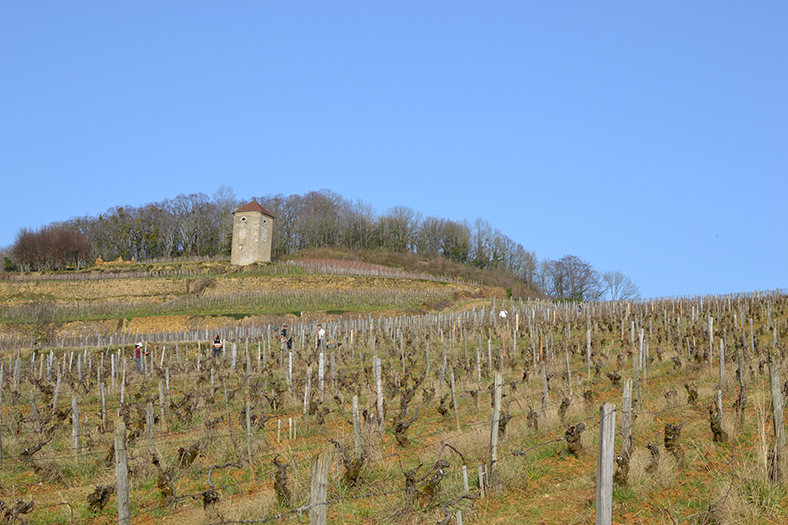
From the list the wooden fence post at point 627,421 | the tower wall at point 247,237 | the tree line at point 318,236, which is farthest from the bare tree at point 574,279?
the wooden fence post at point 627,421

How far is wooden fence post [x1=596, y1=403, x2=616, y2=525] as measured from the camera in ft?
14.0

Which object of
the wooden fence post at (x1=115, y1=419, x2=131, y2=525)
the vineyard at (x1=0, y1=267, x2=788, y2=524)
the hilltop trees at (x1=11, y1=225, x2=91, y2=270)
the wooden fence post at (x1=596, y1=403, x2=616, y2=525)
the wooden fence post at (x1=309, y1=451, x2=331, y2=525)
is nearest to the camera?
the wooden fence post at (x1=309, y1=451, x2=331, y2=525)

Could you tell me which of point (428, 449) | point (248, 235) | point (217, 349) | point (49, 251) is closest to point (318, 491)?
point (428, 449)

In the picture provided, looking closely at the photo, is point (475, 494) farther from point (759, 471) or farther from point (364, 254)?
point (364, 254)

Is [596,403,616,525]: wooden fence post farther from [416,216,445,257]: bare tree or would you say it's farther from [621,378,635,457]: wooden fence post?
[416,216,445,257]: bare tree

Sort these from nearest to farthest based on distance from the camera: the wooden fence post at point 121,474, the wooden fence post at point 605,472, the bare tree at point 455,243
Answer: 1. the wooden fence post at point 605,472
2. the wooden fence post at point 121,474
3. the bare tree at point 455,243

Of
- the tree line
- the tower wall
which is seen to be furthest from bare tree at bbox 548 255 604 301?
the tower wall

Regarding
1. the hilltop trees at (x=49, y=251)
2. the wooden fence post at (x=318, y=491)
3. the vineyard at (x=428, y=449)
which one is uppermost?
the hilltop trees at (x=49, y=251)

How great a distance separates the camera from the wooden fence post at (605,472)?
4266mm

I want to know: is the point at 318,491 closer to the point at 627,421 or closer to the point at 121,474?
the point at 121,474

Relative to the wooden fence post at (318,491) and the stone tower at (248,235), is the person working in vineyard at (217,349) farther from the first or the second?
the stone tower at (248,235)

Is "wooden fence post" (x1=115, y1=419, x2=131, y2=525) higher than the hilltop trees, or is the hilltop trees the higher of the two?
the hilltop trees

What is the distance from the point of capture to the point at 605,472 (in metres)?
4.37

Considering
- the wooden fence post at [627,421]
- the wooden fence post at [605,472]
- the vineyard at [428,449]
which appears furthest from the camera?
the wooden fence post at [627,421]
